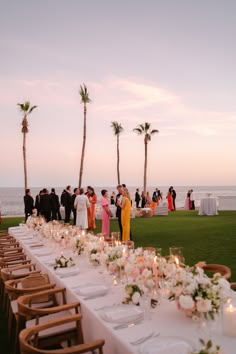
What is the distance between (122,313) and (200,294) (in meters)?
0.74

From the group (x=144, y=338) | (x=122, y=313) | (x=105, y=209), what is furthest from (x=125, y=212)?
(x=144, y=338)

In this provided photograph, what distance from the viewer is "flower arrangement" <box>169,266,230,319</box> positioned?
2375 mm

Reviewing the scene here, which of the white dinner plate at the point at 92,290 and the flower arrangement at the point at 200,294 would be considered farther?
the white dinner plate at the point at 92,290

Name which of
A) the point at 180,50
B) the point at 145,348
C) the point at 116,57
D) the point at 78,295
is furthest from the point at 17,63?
the point at 145,348

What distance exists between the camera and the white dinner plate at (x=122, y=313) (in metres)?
2.78

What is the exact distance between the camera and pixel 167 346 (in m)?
2.26

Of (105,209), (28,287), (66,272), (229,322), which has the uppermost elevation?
(105,209)

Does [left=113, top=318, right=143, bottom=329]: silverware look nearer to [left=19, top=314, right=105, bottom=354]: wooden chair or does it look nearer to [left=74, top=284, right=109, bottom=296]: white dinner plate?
[left=19, top=314, right=105, bottom=354]: wooden chair

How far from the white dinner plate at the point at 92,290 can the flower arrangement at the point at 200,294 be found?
41.7 inches

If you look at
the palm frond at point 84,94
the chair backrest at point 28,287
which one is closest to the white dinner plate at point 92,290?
the chair backrest at point 28,287

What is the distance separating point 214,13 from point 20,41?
7473 mm

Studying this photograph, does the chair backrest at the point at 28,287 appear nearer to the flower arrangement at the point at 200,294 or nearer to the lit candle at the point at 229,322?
the flower arrangement at the point at 200,294

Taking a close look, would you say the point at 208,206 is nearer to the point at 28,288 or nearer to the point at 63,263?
the point at 63,263

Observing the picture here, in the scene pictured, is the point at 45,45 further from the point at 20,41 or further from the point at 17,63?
the point at 17,63
